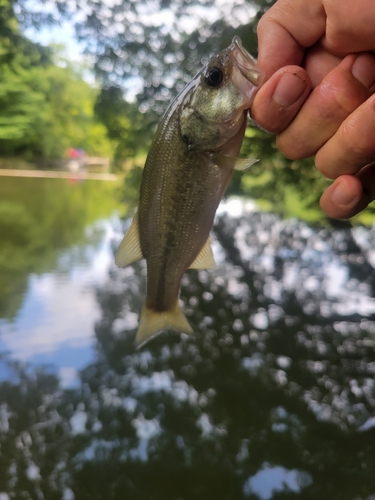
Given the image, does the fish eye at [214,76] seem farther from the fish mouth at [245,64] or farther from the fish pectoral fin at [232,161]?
the fish pectoral fin at [232,161]

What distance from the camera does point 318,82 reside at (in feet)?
4.08

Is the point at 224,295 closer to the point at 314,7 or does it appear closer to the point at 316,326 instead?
the point at 316,326

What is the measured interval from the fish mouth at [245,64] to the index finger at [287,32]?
0.04 m

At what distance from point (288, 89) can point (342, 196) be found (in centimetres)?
39

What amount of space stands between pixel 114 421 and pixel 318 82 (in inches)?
121

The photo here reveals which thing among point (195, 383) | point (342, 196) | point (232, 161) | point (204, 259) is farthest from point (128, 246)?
point (195, 383)

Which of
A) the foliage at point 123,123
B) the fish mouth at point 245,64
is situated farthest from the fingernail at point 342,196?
the foliage at point 123,123

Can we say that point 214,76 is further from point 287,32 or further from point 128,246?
point 128,246

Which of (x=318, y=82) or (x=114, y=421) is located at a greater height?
(x=318, y=82)

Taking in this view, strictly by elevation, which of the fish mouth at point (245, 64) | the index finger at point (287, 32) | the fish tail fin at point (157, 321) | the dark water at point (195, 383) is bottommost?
the dark water at point (195, 383)

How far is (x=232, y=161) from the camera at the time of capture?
3.80 feet

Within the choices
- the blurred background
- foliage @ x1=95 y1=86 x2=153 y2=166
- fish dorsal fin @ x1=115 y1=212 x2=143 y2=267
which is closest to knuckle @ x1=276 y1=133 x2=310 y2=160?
fish dorsal fin @ x1=115 y1=212 x2=143 y2=267

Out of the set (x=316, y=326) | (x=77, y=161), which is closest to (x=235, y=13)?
(x=316, y=326)

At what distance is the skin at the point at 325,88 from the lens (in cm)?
104
